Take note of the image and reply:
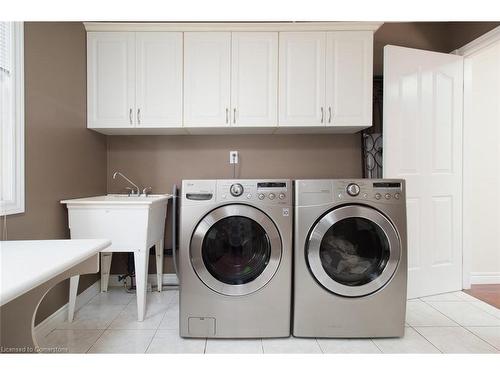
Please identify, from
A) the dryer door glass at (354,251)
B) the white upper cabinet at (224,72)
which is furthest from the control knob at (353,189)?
the white upper cabinet at (224,72)

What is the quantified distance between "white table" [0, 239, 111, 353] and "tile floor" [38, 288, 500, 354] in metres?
0.73

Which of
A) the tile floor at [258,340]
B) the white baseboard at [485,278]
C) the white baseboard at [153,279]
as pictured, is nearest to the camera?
the tile floor at [258,340]

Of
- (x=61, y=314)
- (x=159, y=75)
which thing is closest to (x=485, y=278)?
(x=159, y=75)

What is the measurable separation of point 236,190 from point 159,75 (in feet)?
4.20

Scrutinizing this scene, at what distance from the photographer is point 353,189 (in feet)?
5.87

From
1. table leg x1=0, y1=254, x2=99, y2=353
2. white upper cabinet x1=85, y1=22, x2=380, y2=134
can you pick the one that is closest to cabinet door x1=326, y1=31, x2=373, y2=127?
white upper cabinet x1=85, y1=22, x2=380, y2=134

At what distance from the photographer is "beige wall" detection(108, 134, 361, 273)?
2.79 m

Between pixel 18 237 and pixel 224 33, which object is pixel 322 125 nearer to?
pixel 224 33

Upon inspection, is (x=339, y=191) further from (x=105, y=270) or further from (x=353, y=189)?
(x=105, y=270)

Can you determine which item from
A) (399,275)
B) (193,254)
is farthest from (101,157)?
(399,275)

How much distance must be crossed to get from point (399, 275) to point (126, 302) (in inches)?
79.4

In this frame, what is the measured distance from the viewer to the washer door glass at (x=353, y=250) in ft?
5.82

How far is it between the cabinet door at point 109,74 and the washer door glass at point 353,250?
1.79 metres

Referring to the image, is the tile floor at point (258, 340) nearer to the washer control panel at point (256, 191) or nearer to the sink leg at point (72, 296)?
the sink leg at point (72, 296)
